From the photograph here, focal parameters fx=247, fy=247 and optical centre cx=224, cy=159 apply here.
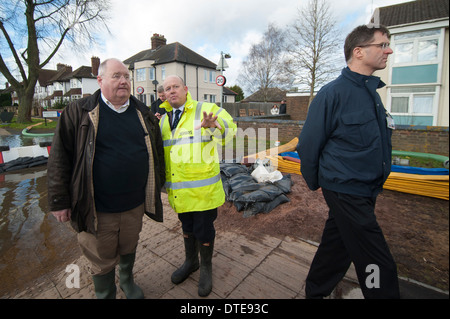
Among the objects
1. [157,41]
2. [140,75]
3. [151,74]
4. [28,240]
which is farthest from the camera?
[157,41]

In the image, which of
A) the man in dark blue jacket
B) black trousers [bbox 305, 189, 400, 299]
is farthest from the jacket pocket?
black trousers [bbox 305, 189, 400, 299]

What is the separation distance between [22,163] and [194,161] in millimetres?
7597

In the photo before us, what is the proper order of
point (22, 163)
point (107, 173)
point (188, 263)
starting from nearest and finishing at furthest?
point (107, 173) < point (188, 263) < point (22, 163)

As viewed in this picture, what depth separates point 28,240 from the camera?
337cm

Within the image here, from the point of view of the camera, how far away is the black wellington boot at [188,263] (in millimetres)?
2369

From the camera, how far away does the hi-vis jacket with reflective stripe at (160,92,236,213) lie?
2164mm

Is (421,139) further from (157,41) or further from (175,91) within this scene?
(157,41)

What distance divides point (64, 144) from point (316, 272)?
224 cm

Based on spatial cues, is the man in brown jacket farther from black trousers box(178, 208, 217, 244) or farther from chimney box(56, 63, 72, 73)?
chimney box(56, 63, 72, 73)

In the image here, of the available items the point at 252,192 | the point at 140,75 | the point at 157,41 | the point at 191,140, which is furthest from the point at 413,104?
the point at 157,41

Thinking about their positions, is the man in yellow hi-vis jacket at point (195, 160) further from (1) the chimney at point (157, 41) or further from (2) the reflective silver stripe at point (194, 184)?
(1) the chimney at point (157, 41)

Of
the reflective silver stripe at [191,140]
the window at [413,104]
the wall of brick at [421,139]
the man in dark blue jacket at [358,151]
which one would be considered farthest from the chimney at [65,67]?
the man in dark blue jacket at [358,151]

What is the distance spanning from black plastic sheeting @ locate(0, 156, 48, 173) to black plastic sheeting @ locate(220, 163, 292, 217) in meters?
6.23
